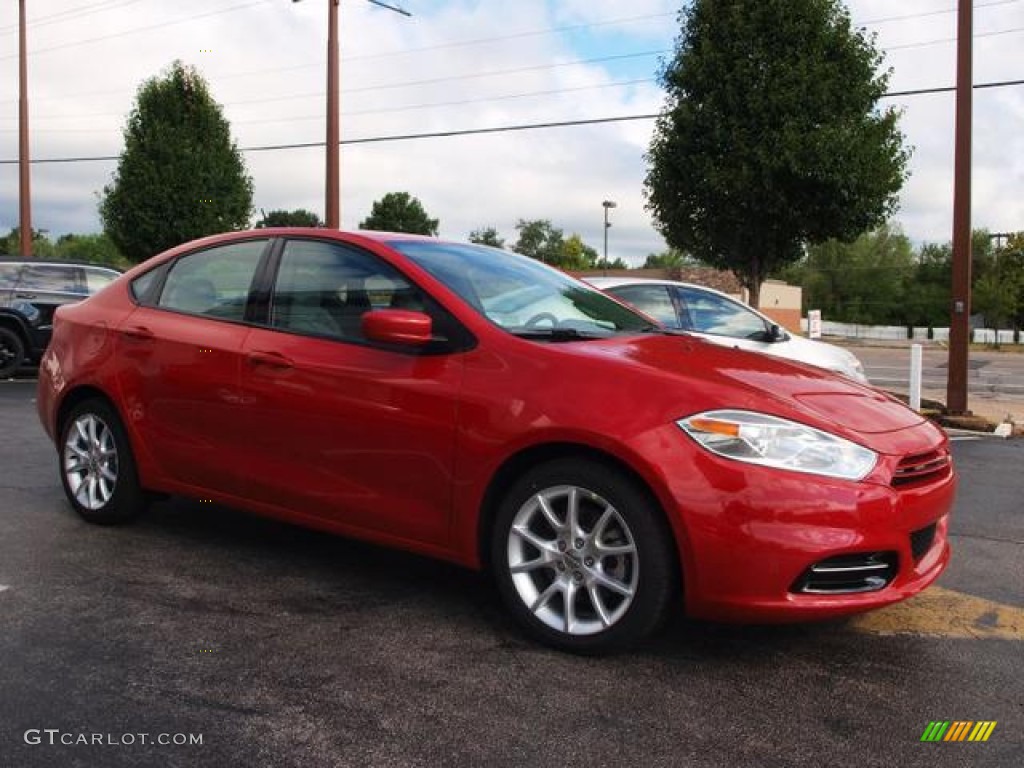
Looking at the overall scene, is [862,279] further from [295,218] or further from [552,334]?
[552,334]

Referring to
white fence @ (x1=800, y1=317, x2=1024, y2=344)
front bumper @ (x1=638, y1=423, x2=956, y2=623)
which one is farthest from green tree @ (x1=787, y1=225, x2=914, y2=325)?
front bumper @ (x1=638, y1=423, x2=956, y2=623)

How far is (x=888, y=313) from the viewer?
9506 centimetres

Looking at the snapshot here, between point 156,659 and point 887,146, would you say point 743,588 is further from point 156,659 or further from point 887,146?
point 887,146

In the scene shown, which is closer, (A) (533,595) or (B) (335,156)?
(A) (533,595)

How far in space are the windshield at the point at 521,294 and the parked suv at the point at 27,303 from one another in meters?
10.3

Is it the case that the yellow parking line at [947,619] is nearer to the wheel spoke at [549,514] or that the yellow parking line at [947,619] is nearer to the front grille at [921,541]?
the front grille at [921,541]

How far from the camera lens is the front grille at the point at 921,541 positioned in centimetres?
321

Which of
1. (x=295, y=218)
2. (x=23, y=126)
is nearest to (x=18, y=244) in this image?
(x=295, y=218)

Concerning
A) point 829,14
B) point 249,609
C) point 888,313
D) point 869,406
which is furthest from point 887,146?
point 888,313

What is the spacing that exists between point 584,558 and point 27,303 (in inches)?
475

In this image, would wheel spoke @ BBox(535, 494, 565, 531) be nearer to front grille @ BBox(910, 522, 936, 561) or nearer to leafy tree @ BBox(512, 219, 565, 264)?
front grille @ BBox(910, 522, 936, 561)

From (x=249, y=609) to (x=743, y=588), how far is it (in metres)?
1.92

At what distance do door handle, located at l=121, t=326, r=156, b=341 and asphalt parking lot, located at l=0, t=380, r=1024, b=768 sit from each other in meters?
1.02

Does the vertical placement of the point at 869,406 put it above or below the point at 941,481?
above
